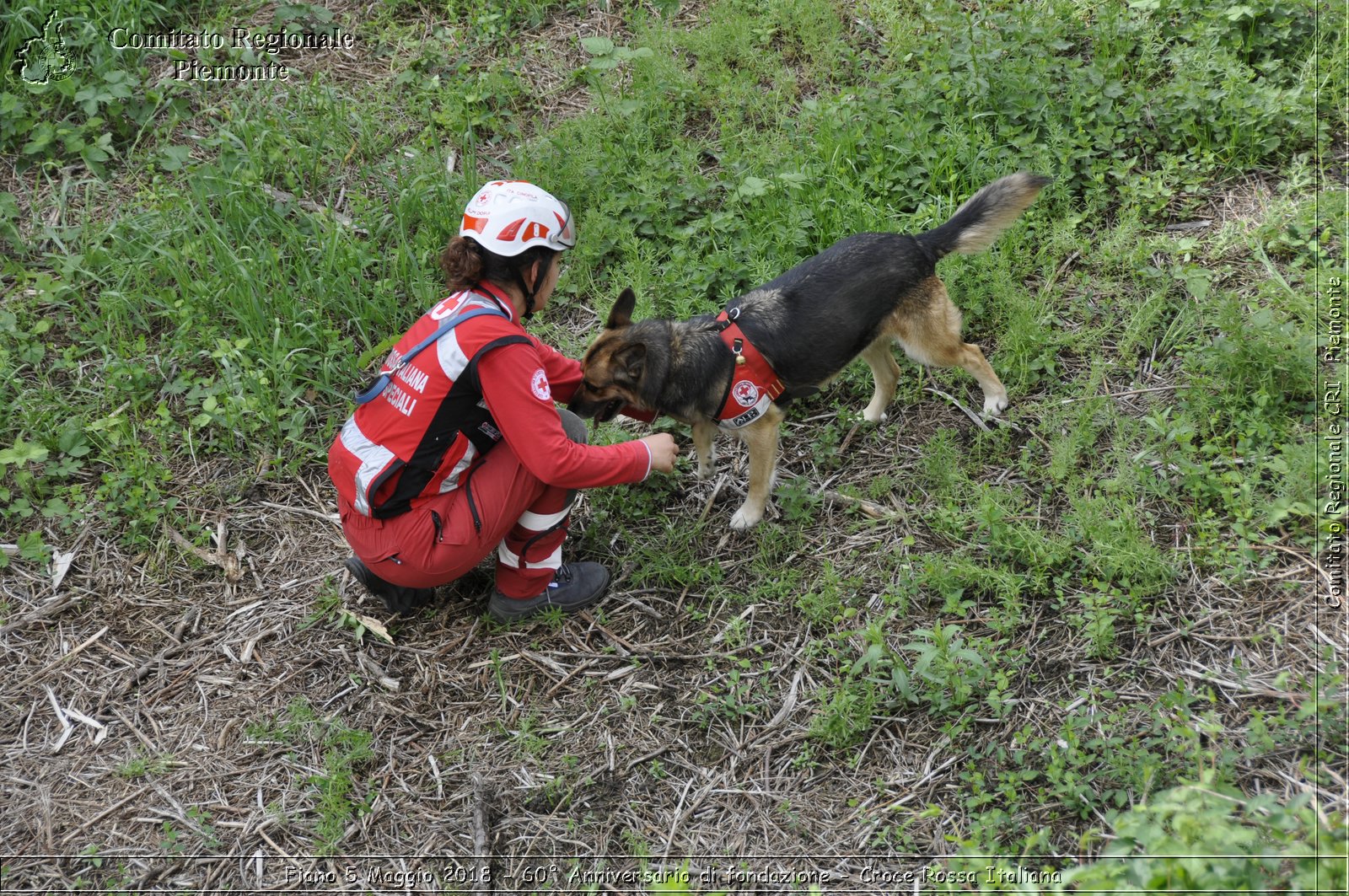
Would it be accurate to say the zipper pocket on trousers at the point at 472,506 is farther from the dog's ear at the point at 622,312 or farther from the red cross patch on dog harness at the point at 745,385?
the red cross patch on dog harness at the point at 745,385

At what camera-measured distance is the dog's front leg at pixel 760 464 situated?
4695mm

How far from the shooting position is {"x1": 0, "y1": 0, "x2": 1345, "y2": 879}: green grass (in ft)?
12.7

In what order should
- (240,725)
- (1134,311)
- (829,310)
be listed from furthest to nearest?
(1134,311), (829,310), (240,725)

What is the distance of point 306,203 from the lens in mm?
6422

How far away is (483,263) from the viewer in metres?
3.95

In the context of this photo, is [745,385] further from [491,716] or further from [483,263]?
[491,716]

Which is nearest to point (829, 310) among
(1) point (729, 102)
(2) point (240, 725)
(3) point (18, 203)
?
(1) point (729, 102)

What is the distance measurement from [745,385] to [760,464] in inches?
17.1

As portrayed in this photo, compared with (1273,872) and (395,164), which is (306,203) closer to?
(395,164)

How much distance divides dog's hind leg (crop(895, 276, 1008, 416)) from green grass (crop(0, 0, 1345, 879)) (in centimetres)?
16

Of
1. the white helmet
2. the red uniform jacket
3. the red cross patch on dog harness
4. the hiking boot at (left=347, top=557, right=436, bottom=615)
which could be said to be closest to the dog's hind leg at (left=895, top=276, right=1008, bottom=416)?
the red cross patch on dog harness

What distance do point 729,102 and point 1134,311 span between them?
123 inches

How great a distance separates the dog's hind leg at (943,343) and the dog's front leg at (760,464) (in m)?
0.81

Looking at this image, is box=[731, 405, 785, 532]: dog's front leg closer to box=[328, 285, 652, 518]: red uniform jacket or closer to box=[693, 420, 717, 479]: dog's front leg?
box=[693, 420, 717, 479]: dog's front leg
